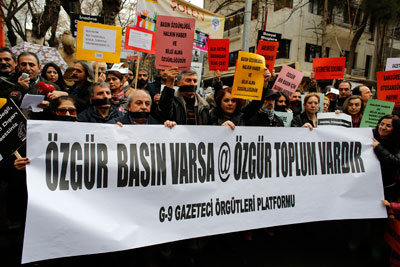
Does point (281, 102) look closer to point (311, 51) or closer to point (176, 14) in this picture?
point (176, 14)

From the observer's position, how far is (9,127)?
225 cm

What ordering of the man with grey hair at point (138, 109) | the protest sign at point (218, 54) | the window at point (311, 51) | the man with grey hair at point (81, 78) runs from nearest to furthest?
1. the man with grey hair at point (138, 109)
2. the man with grey hair at point (81, 78)
3. the protest sign at point (218, 54)
4. the window at point (311, 51)

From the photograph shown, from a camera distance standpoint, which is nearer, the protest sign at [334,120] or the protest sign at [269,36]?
the protest sign at [334,120]

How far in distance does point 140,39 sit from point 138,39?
0.03 meters

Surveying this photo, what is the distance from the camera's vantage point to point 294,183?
9.96ft

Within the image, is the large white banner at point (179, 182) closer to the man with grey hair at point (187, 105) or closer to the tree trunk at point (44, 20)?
the man with grey hair at point (187, 105)

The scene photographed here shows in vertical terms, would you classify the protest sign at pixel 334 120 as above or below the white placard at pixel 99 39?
below

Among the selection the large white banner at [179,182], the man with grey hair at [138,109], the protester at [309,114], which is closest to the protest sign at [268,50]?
the protester at [309,114]

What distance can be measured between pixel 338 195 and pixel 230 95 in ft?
4.89

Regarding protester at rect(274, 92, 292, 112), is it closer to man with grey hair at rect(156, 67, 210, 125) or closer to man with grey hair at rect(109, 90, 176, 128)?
man with grey hair at rect(156, 67, 210, 125)

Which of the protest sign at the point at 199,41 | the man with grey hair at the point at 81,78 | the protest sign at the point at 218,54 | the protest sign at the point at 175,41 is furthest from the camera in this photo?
the protest sign at the point at 199,41

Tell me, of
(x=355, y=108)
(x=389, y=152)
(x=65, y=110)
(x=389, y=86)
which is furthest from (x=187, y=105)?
(x=389, y=86)

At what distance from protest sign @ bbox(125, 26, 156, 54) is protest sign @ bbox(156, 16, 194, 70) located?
138cm

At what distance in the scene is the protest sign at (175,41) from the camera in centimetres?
335
